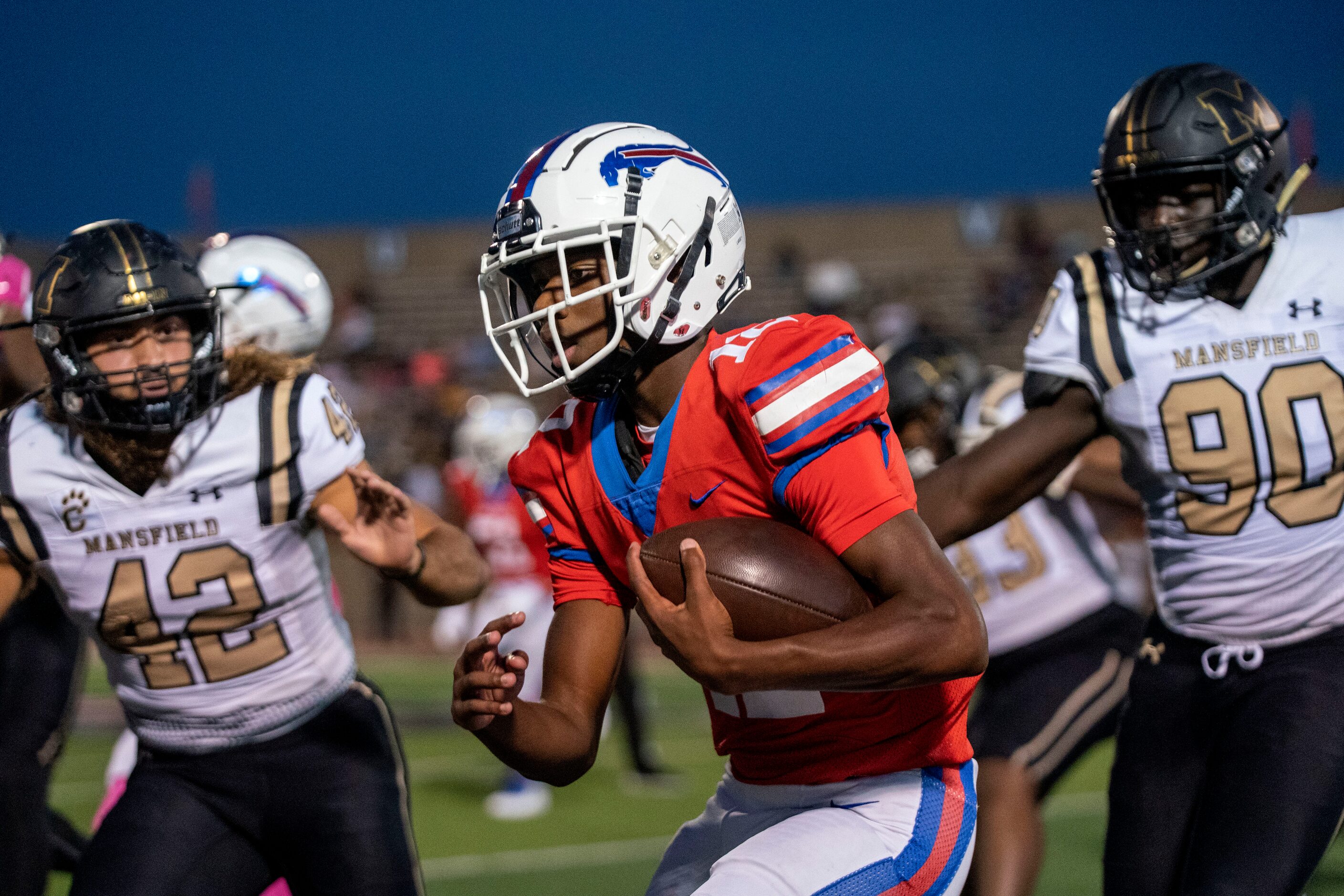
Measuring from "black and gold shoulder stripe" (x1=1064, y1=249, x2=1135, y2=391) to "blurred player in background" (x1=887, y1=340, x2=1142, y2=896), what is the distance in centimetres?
73

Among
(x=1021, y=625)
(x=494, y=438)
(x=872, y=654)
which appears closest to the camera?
(x=872, y=654)

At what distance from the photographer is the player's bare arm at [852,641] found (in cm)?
203

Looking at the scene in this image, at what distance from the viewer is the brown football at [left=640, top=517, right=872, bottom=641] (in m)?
2.13

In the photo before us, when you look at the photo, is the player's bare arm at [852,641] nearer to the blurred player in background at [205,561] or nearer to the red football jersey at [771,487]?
the red football jersey at [771,487]

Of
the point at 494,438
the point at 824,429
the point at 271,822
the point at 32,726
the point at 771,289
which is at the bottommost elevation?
the point at 771,289

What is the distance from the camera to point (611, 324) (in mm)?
2447

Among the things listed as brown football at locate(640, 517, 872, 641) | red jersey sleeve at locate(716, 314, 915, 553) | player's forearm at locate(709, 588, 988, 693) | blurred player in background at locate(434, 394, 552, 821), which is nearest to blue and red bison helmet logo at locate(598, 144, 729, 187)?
red jersey sleeve at locate(716, 314, 915, 553)

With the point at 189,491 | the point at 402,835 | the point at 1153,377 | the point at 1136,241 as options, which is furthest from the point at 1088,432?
the point at 189,491

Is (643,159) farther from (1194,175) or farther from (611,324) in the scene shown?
(1194,175)

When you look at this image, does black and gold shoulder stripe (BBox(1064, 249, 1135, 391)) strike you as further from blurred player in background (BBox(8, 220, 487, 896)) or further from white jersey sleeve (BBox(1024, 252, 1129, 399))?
blurred player in background (BBox(8, 220, 487, 896))

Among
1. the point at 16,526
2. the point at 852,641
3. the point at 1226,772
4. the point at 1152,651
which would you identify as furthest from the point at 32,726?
the point at 1226,772

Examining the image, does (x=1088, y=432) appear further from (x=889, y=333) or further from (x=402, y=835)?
(x=889, y=333)

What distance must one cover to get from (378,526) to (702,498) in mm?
961

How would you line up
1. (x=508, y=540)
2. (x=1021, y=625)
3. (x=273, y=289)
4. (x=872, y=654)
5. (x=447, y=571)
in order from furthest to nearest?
1. (x=508, y=540)
2. (x=273, y=289)
3. (x=1021, y=625)
4. (x=447, y=571)
5. (x=872, y=654)
